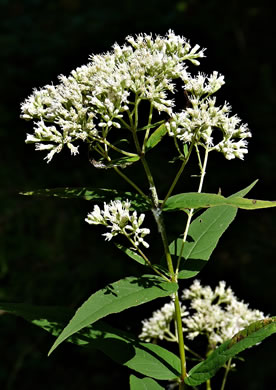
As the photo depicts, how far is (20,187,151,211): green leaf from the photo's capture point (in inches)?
85.2

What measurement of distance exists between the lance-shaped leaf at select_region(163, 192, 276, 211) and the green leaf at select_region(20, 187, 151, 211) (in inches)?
4.5

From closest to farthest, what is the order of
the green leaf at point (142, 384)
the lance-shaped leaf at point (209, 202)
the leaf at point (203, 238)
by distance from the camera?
the lance-shaped leaf at point (209, 202) < the green leaf at point (142, 384) < the leaf at point (203, 238)

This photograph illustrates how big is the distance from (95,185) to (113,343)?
3913 mm

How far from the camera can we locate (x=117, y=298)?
78.5 inches

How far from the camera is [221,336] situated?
8.55 ft

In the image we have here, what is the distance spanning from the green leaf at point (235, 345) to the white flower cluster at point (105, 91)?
0.87 meters

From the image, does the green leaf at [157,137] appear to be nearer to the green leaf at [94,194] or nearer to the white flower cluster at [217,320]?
the green leaf at [94,194]

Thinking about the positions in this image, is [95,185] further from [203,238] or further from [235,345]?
[235,345]

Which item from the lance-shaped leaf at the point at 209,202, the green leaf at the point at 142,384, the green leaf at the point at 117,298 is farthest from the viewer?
the green leaf at the point at 142,384

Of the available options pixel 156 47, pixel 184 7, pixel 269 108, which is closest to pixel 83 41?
pixel 184 7

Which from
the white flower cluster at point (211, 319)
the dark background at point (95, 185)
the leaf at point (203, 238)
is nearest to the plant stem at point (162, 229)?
the leaf at point (203, 238)

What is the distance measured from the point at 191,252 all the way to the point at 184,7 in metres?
5.51

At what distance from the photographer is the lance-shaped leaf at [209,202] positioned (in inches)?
78.1

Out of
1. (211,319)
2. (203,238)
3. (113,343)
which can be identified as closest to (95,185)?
(211,319)
